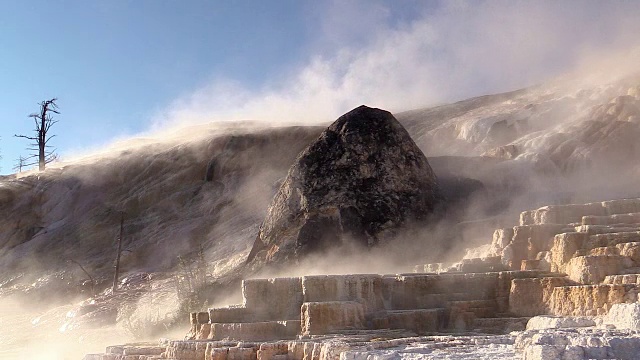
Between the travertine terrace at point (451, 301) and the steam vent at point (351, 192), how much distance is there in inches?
192

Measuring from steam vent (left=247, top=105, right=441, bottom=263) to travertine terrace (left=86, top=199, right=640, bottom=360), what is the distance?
192 inches

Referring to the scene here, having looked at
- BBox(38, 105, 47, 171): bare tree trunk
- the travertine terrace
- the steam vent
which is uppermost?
BBox(38, 105, 47, 171): bare tree trunk

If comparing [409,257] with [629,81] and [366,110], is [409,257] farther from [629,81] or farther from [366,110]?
[629,81]

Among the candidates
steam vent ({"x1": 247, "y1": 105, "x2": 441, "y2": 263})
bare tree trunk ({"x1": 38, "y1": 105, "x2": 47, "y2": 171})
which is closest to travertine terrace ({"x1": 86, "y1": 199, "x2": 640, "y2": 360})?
steam vent ({"x1": 247, "y1": 105, "x2": 441, "y2": 263})

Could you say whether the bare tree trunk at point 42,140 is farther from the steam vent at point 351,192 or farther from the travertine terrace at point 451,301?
the travertine terrace at point 451,301

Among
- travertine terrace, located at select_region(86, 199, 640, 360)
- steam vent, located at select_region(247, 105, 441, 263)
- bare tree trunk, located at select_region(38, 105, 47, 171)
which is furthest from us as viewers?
bare tree trunk, located at select_region(38, 105, 47, 171)

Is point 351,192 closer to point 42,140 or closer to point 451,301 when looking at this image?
point 451,301

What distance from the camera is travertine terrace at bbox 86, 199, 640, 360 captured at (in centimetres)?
1081

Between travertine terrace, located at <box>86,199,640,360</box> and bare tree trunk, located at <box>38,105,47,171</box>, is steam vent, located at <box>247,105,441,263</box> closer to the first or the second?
travertine terrace, located at <box>86,199,640,360</box>

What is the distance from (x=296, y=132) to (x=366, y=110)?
11487 mm

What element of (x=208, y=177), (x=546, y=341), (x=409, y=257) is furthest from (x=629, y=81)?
(x=546, y=341)

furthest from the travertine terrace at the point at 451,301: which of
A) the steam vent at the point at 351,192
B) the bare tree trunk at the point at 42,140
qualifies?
the bare tree trunk at the point at 42,140

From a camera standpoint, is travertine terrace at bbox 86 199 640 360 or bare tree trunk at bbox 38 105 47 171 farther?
bare tree trunk at bbox 38 105 47 171

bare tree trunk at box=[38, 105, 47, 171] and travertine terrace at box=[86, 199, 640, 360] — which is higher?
bare tree trunk at box=[38, 105, 47, 171]
